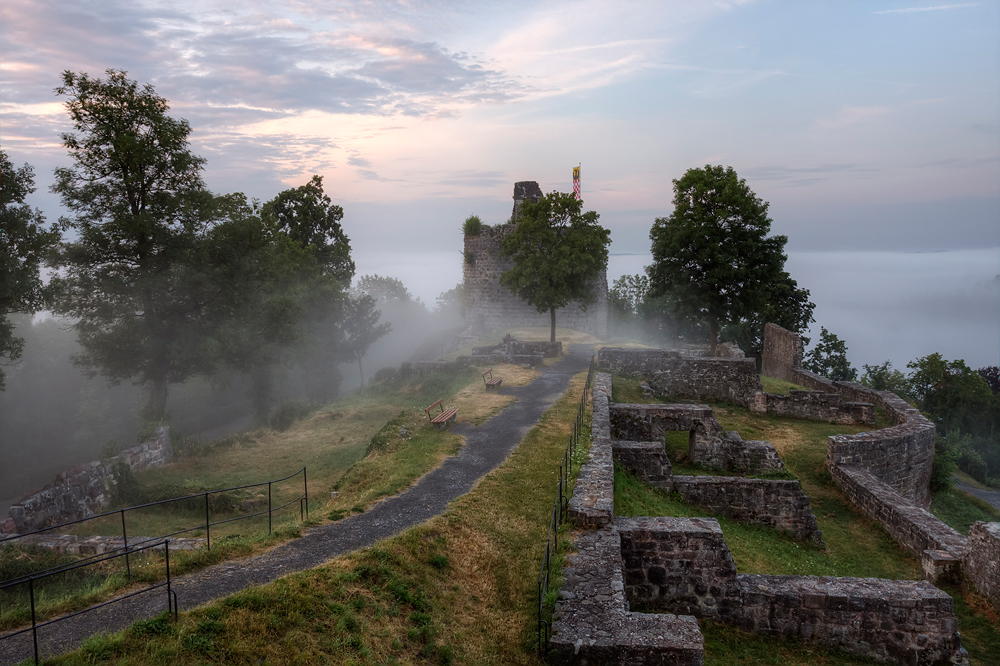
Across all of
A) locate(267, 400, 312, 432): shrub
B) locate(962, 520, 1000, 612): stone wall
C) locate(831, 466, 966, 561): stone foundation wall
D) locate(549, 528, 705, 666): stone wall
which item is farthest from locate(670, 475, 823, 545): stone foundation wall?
locate(267, 400, 312, 432): shrub

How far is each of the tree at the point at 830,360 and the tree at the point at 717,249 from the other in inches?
618

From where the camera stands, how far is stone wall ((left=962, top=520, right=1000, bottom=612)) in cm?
1072

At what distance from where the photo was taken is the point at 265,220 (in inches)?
1084

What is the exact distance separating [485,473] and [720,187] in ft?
67.5

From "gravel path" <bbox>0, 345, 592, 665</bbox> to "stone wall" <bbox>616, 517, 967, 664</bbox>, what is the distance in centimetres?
359

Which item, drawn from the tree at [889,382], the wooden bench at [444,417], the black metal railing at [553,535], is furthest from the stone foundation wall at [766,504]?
the tree at [889,382]

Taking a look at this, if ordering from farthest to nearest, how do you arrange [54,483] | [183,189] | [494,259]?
[494,259] → [183,189] → [54,483]

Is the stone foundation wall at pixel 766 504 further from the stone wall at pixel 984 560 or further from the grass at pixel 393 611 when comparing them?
the grass at pixel 393 611

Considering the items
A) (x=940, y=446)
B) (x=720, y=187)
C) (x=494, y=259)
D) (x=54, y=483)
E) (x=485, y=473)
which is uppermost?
(x=720, y=187)

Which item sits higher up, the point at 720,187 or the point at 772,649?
the point at 720,187

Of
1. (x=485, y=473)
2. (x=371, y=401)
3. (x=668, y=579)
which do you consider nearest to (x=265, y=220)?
(x=371, y=401)

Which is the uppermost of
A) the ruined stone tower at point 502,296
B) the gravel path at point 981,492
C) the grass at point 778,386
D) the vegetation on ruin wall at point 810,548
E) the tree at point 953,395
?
the ruined stone tower at point 502,296

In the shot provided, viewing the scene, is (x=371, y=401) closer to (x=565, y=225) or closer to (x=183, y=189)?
(x=183, y=189)

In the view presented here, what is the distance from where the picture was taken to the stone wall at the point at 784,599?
8844 millimetres
